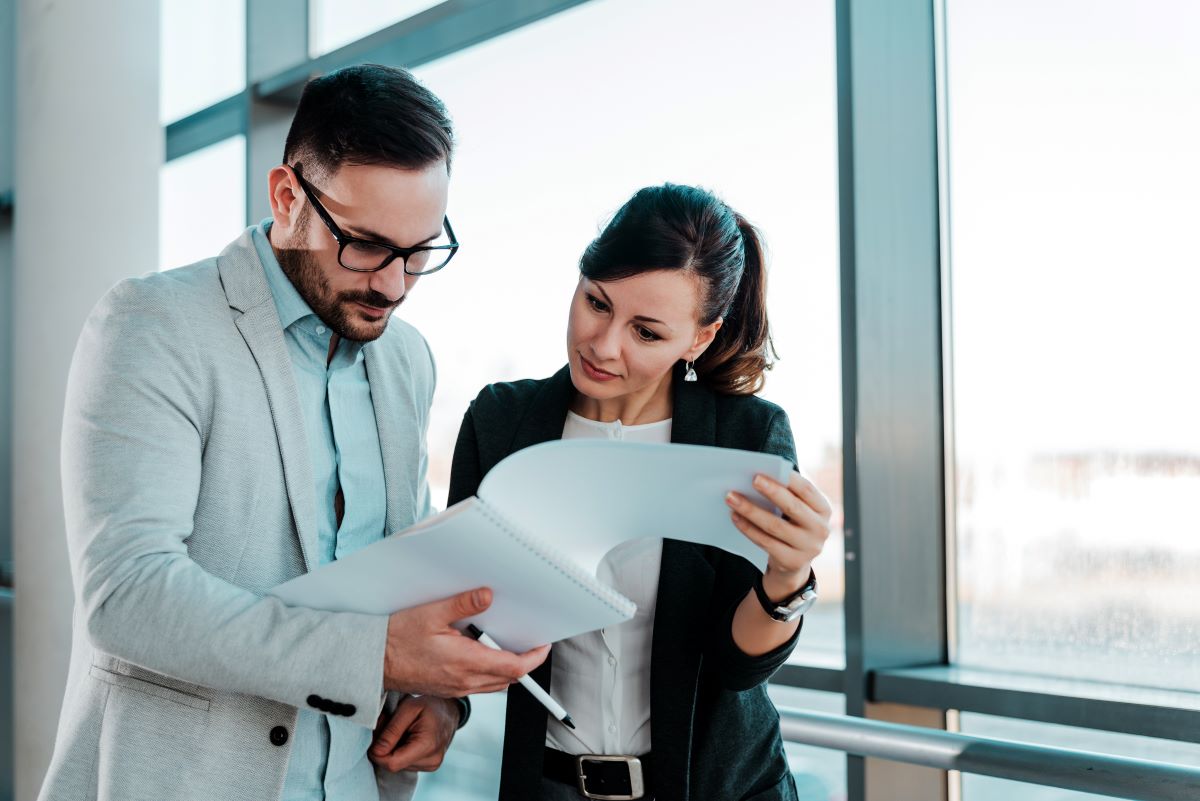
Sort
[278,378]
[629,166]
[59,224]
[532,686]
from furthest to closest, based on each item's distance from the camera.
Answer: [59,224] < [629,166] < [278,378] < [532,686]

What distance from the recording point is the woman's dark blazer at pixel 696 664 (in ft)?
4.60

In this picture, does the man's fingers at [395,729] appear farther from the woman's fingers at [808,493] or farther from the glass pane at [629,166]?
the glass pane at [629,166]

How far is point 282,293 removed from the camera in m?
1.45

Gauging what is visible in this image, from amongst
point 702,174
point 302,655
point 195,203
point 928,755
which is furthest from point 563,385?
point 195,203

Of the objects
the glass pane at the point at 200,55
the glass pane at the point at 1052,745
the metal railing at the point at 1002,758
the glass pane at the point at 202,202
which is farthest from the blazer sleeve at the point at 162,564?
the glass pane at the point at 200,55

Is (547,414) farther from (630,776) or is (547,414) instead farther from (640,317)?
(630,776)

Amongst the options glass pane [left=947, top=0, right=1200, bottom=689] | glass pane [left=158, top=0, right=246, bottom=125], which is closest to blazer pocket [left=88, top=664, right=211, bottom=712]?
glass pane [left=947, top=0, right=1200, bottom=689]

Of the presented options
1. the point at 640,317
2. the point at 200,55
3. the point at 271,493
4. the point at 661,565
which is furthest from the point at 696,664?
the point at 200,55

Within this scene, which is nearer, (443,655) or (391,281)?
(443,655)

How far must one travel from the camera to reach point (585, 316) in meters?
1.54

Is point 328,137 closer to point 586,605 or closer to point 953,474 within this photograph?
point 586,605

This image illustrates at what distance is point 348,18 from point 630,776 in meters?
3.01

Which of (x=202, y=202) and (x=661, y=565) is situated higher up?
(x=202, y=202)

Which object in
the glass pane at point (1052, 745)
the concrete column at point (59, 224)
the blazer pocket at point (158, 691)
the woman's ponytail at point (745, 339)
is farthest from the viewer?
the concrete column at point (59, 224)
